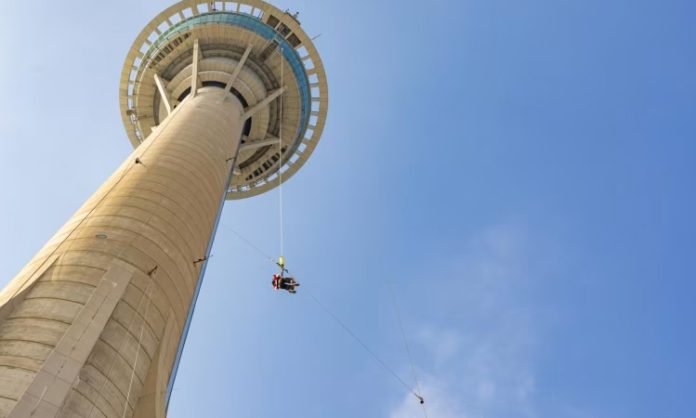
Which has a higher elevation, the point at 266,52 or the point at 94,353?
the point at 266,52

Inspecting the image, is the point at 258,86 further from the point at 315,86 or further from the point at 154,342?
the point at 154,342

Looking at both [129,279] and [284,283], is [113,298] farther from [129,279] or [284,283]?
[284,283]

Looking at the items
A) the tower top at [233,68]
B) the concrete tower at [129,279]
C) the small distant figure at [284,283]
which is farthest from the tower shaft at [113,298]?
the tower top at [233,68]

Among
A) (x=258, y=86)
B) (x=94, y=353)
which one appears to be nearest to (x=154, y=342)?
(x=94, y=353)

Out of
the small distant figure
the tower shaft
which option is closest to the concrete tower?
the tower shaft

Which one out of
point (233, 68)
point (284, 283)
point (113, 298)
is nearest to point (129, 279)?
point (113, 298)

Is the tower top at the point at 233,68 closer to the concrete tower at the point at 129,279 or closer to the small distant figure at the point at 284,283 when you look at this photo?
the concrete tower at the point at 129,279
